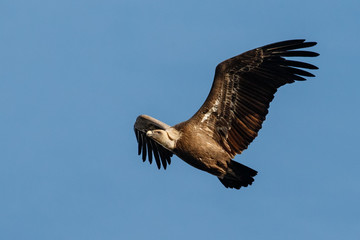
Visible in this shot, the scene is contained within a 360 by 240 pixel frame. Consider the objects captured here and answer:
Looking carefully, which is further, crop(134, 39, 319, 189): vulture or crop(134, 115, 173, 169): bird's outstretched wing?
crop(134, 115, 173, 169): bird's outstretched wing

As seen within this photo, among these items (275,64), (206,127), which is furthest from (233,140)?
(275,64)

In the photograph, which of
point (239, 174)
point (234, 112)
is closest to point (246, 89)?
point (234, 112)

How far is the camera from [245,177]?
16.0m

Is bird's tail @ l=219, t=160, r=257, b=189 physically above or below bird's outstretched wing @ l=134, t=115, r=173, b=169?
below

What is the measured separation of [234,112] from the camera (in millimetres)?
16062

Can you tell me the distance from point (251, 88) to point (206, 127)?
3.71 feet

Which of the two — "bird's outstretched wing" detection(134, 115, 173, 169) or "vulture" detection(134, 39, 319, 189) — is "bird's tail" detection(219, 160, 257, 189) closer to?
"vulture" detection(134, 39, 319, 189)

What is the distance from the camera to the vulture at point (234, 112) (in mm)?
15789

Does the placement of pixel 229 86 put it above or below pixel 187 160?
above

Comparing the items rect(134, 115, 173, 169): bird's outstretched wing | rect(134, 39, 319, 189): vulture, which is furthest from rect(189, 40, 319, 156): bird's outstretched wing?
rect(134, 115, 173, 169): bird's outstretched wing

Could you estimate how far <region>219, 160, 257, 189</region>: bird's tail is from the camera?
15922mm

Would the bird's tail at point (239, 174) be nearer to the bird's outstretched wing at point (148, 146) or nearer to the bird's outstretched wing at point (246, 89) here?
the bird's outstretched wing at point (246, 89)

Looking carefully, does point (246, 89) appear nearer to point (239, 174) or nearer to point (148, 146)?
point (239, 174)

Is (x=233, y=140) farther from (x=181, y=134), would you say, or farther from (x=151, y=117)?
(x=151, y=117)
